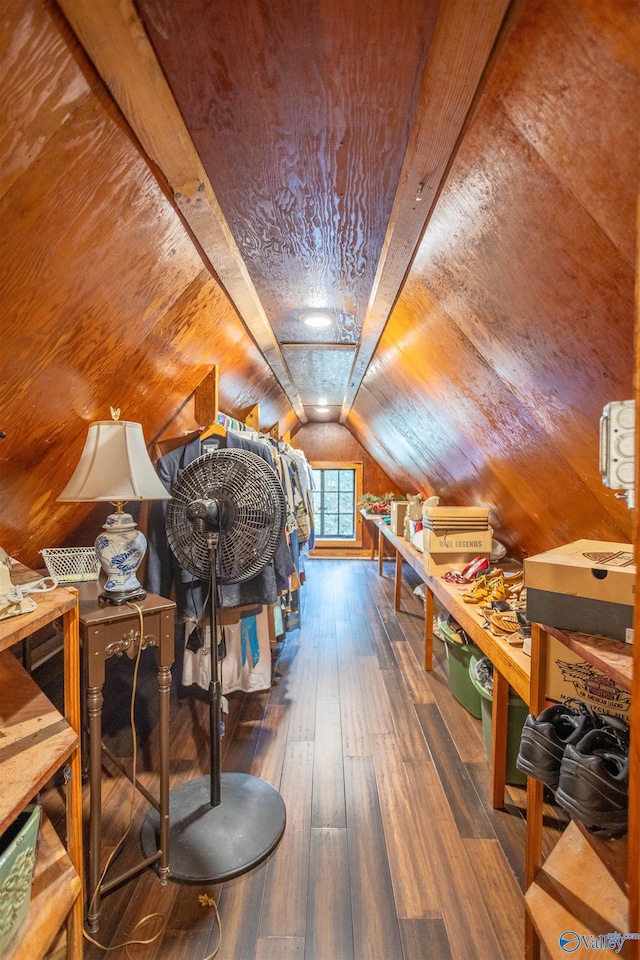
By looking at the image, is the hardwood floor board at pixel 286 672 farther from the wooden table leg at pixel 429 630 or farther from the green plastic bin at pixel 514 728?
the green plastic bin at pixel 514 728

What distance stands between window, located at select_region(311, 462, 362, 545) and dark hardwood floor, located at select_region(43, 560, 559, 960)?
4.23 m

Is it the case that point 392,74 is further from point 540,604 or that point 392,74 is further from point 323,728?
point 323,728

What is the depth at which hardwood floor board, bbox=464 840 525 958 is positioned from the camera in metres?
1.25

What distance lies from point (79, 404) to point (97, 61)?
3.35ft

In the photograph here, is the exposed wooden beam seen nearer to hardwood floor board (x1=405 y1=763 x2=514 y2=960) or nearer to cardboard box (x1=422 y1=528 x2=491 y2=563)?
cardboard box (x1=422 y1=528 x2=491 y2=563)

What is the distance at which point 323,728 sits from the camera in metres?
2.30

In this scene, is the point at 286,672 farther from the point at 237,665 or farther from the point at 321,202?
the point at 321,202

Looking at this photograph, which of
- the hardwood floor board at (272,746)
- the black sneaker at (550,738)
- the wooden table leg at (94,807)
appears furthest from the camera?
the hardwood floor board at (272,746)

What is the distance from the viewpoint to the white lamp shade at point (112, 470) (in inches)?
53.8

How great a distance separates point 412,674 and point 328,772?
110 cm

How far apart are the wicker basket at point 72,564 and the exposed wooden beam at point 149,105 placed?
1.21 m

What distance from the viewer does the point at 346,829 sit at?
1.65 meters

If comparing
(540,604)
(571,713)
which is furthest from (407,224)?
(571,713)

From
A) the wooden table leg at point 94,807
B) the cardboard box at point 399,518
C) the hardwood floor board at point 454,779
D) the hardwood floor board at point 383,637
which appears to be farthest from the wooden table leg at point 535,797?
the cardboard box at point 399,518
